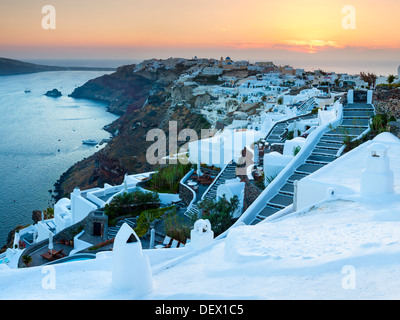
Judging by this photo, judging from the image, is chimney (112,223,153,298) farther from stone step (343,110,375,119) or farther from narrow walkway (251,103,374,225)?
stone step (343,110,375,119)

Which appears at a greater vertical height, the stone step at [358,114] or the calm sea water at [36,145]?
the stone step at [358,114]

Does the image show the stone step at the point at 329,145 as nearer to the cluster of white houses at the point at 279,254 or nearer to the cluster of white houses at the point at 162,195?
the cluster of white houses at the point at 162,195

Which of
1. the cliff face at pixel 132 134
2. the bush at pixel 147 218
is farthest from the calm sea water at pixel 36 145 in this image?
the bush at pixel 147 218

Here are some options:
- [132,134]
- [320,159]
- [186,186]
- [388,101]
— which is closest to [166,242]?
[186,186]

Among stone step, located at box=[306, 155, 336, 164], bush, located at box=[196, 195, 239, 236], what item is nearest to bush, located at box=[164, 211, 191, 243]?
bush, located at box=[196, 195, 239, 236]
